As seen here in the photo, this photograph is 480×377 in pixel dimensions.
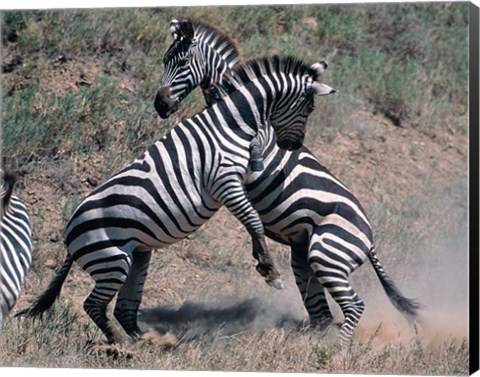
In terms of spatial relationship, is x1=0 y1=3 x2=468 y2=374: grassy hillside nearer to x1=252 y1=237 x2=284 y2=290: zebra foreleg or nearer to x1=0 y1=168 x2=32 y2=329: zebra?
x1=252 y1=237 x2=284 y2=290: zebra foreleg

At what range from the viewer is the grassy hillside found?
995cm

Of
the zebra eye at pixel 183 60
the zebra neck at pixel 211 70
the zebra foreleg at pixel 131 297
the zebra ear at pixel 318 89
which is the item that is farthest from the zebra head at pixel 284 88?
the zebra foreleg at pixel 131 297

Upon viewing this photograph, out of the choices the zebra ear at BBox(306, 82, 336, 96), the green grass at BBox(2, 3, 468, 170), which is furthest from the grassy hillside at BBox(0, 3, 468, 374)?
the zebra ear at BBox(306, 82, 336, 96)

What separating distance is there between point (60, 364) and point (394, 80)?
12.1 ft

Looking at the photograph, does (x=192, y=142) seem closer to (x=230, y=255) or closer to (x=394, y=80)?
(x=230, y=255)

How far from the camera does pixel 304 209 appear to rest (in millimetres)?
10094

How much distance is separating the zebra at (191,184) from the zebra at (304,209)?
0.17 m

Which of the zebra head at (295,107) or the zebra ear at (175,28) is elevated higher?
the zebra ear at (175,28)

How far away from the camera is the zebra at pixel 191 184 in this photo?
1002cm

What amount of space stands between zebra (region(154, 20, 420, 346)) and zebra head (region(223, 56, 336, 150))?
82 millimetres

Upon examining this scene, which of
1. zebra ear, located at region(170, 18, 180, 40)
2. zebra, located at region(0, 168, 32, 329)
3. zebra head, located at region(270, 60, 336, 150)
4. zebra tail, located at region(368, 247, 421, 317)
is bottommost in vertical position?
zebra, located at region(0, 168, 32, 329)

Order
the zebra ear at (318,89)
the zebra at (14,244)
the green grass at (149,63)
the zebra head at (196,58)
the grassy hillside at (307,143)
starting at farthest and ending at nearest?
the green grass at (149,63), the zebra head at (196,58), the zebra ear at (318,89), the grassy hillside at (307,143), the zebra at (14,244)

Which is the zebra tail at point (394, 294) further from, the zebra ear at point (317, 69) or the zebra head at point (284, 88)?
the zebra ear at point (317, 69)

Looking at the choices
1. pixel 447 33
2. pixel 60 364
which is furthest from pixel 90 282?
pixel 447 33
